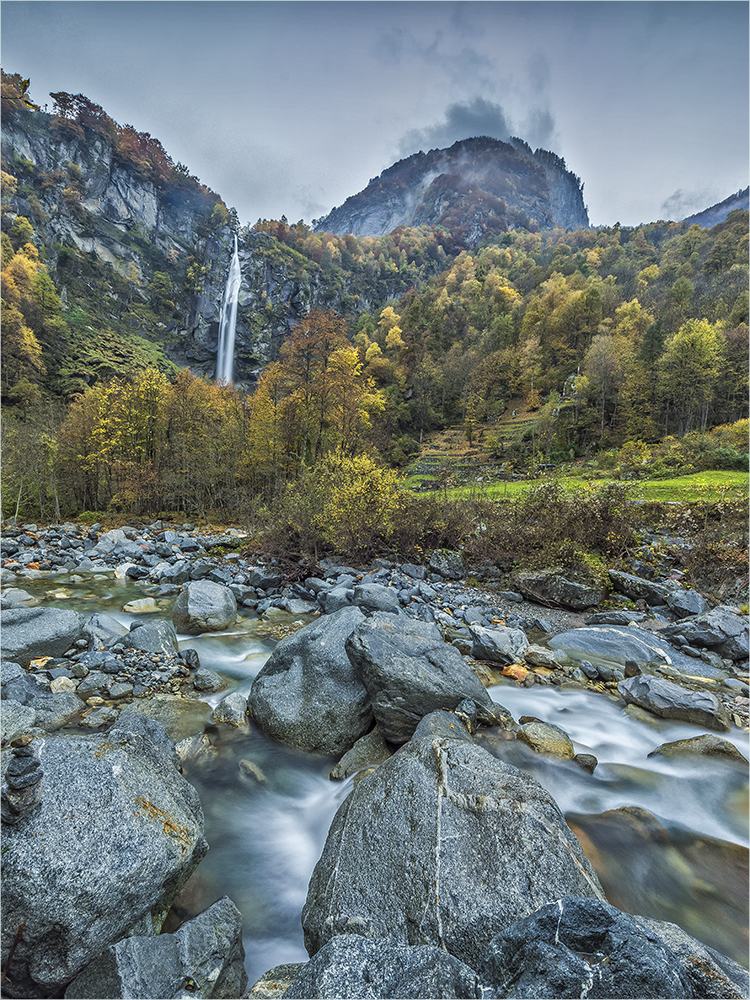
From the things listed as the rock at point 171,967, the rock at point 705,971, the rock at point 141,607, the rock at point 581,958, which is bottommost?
the rock at point 141,607

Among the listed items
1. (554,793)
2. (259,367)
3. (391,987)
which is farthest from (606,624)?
(259,367)

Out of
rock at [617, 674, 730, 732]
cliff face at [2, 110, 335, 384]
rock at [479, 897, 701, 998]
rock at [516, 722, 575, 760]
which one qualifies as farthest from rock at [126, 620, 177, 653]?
cliff face at [2, 110, 335, 384]

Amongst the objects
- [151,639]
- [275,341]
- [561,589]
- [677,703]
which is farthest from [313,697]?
[275,341]

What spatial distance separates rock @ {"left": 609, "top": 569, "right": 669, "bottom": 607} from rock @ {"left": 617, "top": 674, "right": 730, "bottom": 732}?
175 inches

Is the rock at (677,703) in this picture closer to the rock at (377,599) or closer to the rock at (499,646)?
the rock at (499,646)

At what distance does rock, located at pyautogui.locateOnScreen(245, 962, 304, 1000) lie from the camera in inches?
82.4

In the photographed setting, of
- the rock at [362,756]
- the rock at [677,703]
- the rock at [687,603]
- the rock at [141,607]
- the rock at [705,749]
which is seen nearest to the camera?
the rock at [362,756]

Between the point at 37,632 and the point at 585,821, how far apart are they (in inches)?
307

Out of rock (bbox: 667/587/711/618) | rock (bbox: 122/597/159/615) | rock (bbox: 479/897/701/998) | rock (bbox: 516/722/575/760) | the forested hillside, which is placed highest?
the forested hillside

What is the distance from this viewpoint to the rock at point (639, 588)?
31.6ft

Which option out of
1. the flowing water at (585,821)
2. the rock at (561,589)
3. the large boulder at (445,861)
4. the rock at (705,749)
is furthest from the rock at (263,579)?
the rock at (705,749)

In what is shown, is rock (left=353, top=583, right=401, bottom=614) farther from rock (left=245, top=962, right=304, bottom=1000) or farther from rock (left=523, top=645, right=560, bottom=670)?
rock (left=245, top=962, right=304, bottom=1000)

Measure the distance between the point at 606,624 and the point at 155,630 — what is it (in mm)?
9103

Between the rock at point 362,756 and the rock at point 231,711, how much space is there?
4.94ft
